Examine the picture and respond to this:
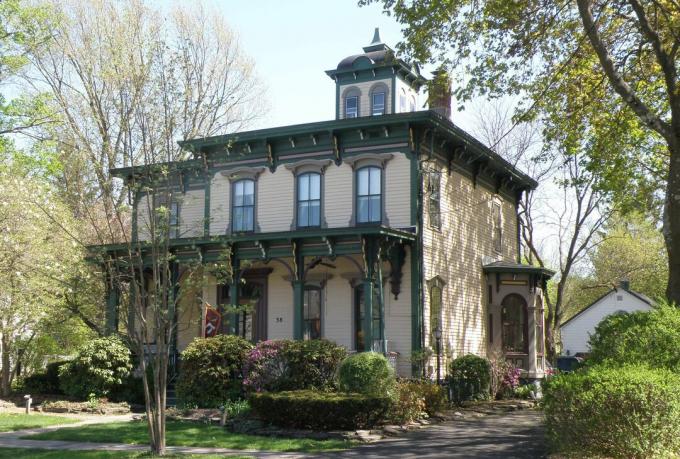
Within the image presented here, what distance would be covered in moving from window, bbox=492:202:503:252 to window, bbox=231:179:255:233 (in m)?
9.40

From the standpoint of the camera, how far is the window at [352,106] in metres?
26.9

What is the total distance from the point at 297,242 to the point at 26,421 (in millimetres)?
8515

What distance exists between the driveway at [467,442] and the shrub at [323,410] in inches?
37.3

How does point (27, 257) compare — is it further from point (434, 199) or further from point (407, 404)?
point (434, 199)

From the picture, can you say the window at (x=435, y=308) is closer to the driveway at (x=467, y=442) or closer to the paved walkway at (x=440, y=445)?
the driveway at (x=467, y=442)

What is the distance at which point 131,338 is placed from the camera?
12523mm

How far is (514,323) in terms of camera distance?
26.8m

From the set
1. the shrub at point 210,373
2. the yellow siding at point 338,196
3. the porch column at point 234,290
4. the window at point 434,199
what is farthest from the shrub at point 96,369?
the window at point 434,199

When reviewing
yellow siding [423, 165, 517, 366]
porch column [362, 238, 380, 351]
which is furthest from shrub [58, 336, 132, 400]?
yellow siding [423, 165, 517, 366]

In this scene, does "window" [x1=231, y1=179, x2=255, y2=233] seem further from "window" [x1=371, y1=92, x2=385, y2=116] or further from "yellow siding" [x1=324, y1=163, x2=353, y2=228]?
"window" [x1=371, y1=92, x2=385, y2=116]

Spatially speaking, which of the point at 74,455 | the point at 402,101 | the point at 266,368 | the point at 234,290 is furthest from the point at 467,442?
the point at 402,101

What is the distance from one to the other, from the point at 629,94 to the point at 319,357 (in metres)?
9.45

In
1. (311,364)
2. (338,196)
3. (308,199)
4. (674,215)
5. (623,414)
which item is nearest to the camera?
(623,414)

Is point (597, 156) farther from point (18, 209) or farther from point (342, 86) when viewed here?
point (18, 209)
